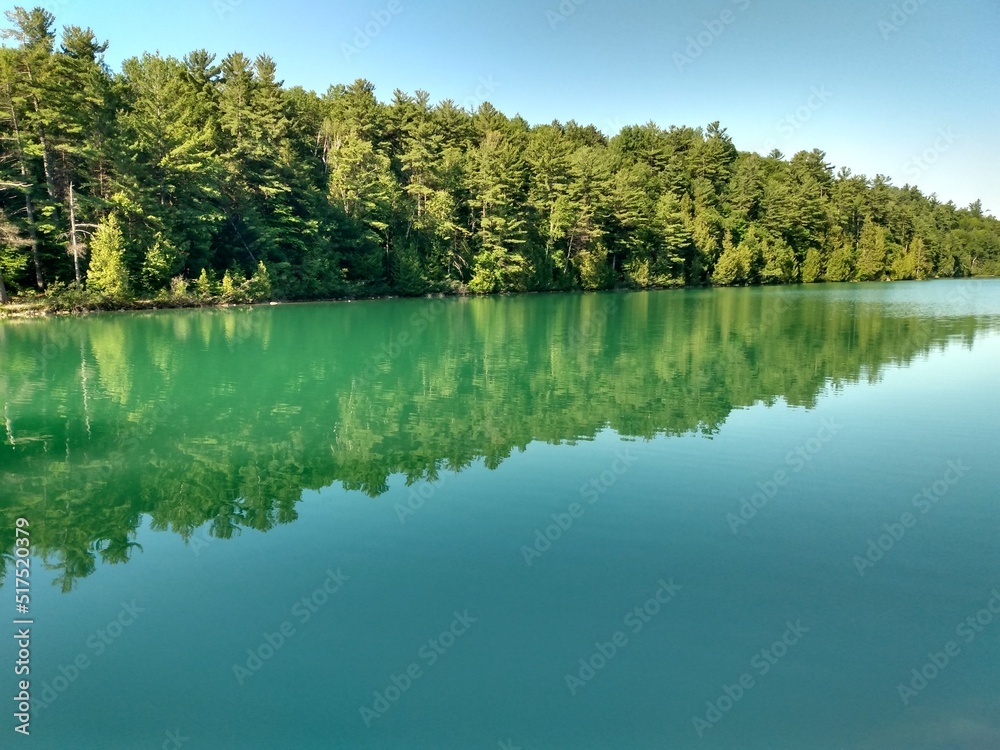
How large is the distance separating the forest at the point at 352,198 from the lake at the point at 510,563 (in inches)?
988

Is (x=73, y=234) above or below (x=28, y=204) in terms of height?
below

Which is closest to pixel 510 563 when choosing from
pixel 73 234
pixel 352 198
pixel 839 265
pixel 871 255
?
pixel 73 234

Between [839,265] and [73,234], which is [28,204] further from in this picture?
[839,265]

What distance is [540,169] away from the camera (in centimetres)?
5906

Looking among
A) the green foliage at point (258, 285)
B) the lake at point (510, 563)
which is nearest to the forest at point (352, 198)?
the green foliage at point (258, 285)

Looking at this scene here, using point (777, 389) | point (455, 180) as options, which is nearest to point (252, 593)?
point (777, 389)

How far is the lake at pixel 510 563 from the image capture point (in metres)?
4.68

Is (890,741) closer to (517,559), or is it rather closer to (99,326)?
(517,559)

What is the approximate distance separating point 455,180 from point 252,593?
51.9 metres

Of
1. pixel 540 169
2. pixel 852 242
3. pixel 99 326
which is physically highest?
pixel 540 169

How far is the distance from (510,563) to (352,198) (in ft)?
152

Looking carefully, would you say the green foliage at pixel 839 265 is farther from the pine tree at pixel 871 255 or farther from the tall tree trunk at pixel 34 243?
the tall tree trunk at pixel 34 243

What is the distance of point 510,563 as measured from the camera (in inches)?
272

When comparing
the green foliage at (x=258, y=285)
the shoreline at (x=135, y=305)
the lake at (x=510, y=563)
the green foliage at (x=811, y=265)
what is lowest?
the lake at (x=510, y=563)
